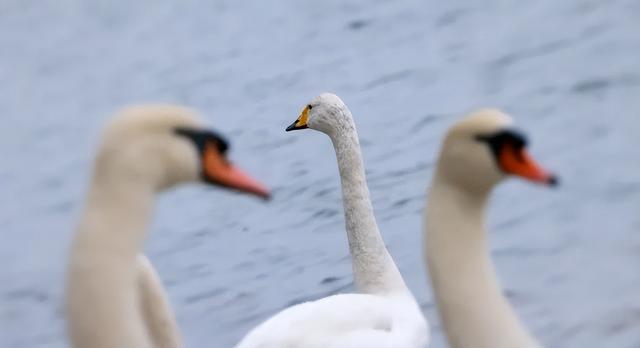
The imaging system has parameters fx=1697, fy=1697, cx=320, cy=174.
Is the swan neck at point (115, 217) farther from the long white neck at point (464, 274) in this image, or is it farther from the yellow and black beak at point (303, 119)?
the yellow and black beak at point (303, 119)

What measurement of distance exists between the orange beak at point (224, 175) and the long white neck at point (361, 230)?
7.94ft

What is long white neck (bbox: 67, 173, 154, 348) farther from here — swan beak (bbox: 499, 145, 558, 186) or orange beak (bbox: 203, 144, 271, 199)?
swan beak (bbox: 499, 145, 558, 186)

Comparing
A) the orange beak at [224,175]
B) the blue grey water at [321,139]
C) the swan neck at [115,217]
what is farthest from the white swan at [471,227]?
the blue grey water at [321,139]

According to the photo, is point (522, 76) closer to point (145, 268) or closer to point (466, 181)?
point (145, 268)

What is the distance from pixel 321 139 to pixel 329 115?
446cm

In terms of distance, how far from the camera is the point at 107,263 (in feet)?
11.3

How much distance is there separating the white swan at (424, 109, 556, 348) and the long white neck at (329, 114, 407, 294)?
7.74 ft

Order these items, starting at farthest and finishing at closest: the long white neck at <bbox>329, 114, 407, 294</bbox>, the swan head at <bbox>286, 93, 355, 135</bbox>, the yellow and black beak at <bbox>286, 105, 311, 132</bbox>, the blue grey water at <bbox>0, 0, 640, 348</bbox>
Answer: the blue grey water at <bbox>0, 0, 640, 348</bbox>
the yellow and black beak at <bbox>286, 105, 311, 132</bbox>
the swan head at <bbox>286, 93, 355, 135</bbox>
the long white neck at <bbox>329, 114, 407, 294</bbox>

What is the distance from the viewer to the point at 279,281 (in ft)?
26.3

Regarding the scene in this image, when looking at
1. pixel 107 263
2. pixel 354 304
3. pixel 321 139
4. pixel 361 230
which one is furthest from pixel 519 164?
pixel 321 139

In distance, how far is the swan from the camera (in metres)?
5.01

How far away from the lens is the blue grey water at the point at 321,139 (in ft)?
24.6

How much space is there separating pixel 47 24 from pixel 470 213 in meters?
Answer: 14.4

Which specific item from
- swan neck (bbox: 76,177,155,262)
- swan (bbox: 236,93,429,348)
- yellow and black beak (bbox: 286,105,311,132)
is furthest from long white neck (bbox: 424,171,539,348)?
yellow and black beak (bbox: 286,105,311,132)
